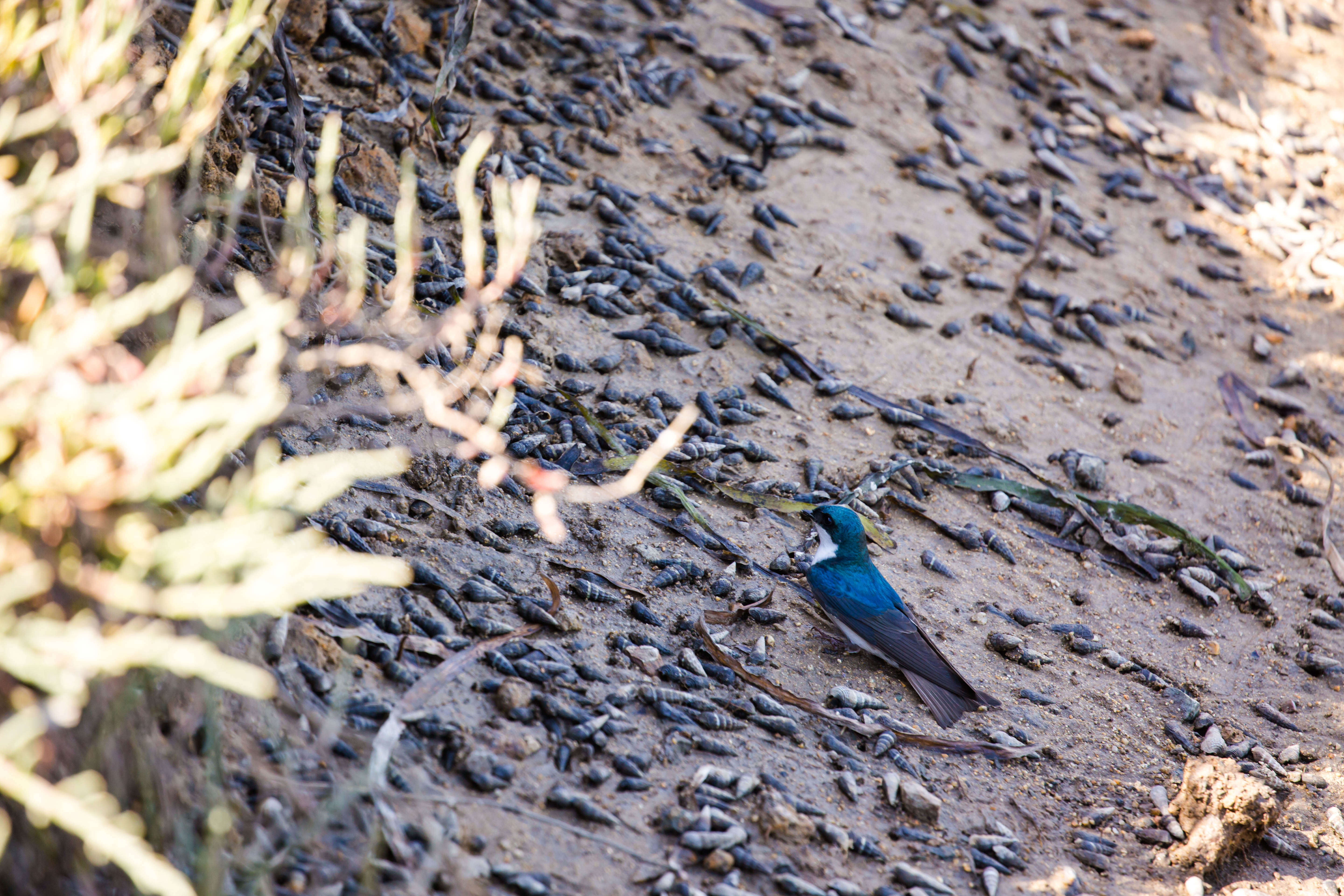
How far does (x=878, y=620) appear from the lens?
167 inches

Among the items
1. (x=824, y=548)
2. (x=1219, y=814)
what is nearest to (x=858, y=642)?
(x=824, y=548)

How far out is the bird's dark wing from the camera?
164 inches

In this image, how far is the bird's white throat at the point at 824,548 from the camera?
4516mm

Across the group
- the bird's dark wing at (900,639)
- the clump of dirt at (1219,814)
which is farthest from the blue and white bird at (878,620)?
the clump of dirt at (1219,814)

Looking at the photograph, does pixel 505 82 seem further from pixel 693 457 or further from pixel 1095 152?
pixel 1095 152

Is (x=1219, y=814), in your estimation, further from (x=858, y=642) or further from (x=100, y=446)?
(x=100, y=446)

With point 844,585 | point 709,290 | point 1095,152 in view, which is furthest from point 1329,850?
point 1095,152

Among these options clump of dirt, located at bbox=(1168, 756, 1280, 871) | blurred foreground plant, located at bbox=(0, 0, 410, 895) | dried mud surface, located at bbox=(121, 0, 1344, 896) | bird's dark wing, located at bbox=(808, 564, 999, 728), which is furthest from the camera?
bird's dark wing, located at bbox=(808, 564, 999, 728)

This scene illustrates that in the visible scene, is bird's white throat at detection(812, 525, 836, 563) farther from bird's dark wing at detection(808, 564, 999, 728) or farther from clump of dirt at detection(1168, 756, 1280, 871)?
clump of dirt at detection(1168, 756, 1280, 871)

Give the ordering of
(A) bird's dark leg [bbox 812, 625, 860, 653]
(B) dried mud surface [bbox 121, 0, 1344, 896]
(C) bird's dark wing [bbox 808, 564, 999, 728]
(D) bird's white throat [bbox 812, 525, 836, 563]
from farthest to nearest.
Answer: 1. (D) bird's white throat [bbox 812, 525, 836, 563]
2. (A) bird's dark leg [bbox 812, 625, 860, 653]
3. (C) bird's dark wing [bbox 808, 564, 999, 728]
4. (B) dried mud surface [bbox 121, 0, 1344, 896]

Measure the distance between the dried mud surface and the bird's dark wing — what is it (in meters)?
0.09

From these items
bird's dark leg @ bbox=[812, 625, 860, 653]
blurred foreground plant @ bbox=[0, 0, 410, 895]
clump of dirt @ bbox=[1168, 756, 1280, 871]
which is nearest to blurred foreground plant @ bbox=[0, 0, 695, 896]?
blurred foreground plant @ bbox=[0, 0, 410, 895]

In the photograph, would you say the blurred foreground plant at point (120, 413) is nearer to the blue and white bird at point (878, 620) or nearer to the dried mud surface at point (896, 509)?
the dried mud surface at point (896, 509)

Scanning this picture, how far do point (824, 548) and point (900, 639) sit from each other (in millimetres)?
560
